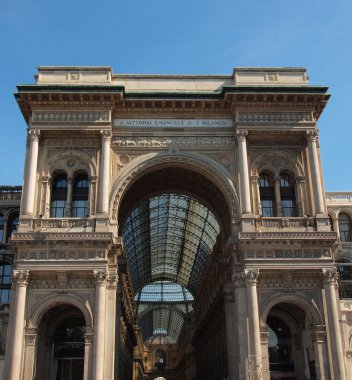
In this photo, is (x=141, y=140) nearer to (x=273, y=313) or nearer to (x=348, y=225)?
(x=273, y=313)

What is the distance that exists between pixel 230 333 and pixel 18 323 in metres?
13.9

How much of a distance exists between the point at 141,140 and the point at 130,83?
182 inches

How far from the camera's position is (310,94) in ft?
122

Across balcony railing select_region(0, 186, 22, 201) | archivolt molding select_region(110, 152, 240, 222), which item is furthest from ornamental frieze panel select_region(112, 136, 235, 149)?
balcony railing select_region(0, 186, 22, 201)

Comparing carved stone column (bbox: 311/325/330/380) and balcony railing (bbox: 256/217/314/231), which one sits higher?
balcony railing (bbox: 256/217/314/231)

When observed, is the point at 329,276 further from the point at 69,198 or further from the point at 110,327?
the point at 69,198

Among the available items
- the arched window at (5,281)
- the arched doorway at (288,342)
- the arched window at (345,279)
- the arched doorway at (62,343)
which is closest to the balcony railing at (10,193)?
the arched window at (5,281)

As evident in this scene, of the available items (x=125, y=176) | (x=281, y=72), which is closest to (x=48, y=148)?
(x=125, y=176)

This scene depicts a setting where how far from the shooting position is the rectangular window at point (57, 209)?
118 feet

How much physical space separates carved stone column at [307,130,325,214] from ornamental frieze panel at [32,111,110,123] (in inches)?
536

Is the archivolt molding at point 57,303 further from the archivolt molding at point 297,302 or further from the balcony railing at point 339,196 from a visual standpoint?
the balcony railing at point 339,196

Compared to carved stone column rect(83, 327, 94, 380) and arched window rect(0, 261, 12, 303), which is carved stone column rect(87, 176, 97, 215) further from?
arched window rect(0, 261, 12, 303)

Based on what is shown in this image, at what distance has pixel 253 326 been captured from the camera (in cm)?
3219

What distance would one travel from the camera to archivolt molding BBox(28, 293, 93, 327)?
3269 centimetres
